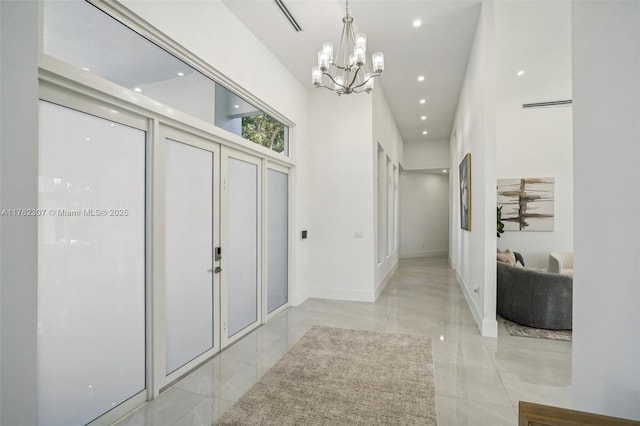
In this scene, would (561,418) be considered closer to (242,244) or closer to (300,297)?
(242,244)

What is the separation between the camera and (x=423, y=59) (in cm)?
484

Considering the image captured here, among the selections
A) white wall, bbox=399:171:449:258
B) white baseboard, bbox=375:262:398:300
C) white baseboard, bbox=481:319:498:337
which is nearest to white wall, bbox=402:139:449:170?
white wall, bbox=399:171:449:258

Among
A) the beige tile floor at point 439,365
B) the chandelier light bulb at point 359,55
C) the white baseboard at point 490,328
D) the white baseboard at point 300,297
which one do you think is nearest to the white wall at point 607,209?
the beige tile floor at point 439,365

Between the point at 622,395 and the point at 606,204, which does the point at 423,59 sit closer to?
the point at 606,204

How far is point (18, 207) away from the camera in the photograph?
1.13m

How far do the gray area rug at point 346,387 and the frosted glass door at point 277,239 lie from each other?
1.16 meters

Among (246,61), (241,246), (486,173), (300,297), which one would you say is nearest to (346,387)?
(241,246)

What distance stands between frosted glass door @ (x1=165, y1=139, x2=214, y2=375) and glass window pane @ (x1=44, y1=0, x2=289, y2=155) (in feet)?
1.42

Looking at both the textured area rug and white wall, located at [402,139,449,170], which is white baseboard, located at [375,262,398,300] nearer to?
the textured area rug

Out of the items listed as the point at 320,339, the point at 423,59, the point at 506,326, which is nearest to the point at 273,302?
the point at 320,339

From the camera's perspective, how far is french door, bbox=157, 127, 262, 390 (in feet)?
8.45

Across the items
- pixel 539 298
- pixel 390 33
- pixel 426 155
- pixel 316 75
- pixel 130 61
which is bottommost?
pixel 539 298

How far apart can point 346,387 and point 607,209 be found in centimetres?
220

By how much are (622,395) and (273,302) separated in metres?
3.88
